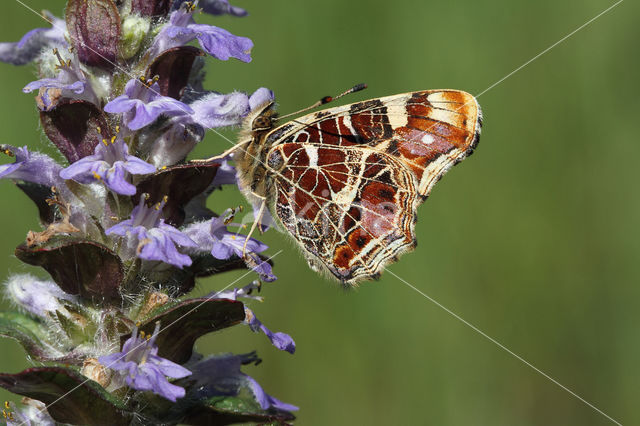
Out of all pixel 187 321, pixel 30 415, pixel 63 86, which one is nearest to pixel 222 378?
pixel 187 321

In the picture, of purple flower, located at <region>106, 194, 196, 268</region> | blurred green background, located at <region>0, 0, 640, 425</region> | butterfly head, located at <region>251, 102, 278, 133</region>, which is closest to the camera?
purple flower, located at <region>106, 194, 196, 268</region>

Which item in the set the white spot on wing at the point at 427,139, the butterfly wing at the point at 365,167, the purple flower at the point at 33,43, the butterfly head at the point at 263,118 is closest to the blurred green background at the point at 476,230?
the butterfly wing at the point at 365,167

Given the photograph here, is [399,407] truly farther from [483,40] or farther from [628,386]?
[483,40]

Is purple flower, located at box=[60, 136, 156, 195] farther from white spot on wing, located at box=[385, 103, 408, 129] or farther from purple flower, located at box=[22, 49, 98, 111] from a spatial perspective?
white spot on wing, located at box=[385, 103, 408, 129]

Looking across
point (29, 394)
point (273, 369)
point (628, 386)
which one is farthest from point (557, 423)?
point (29, 394)

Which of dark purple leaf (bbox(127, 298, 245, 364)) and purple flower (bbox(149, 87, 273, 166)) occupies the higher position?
purple flower (bbox(149, 87, 273, 166))

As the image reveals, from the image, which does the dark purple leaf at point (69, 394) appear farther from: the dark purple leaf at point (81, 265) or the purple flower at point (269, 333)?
the purple flower at point (269, 333)

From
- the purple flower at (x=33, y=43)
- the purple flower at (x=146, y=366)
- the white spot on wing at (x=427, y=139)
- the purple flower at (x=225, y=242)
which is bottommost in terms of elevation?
the purple flower at (x=146, y=366)

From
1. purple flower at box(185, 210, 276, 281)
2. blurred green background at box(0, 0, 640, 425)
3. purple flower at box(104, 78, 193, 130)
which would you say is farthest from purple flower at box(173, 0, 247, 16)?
blurred green background at box(0, 0, 640, 425)
